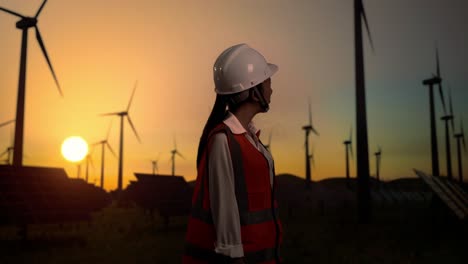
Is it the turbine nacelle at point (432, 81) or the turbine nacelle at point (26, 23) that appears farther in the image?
the turbine nacelle at point (432, 81)

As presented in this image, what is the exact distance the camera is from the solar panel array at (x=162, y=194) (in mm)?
19844

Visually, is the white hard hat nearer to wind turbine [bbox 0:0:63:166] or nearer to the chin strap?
the chin strap

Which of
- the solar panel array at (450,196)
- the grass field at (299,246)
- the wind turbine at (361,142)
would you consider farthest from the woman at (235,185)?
the wind turbine at (361,142)

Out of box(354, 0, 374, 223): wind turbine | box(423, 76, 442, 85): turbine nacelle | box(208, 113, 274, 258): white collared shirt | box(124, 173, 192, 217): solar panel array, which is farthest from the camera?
box(423, 76, 442, 85): turbine nacelle

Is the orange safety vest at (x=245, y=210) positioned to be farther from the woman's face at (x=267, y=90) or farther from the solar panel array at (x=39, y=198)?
the solar panel array at (x=39, y=198)

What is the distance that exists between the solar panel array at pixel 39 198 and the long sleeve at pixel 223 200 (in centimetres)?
1243

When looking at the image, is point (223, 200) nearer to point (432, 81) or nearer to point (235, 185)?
point (235, 185)

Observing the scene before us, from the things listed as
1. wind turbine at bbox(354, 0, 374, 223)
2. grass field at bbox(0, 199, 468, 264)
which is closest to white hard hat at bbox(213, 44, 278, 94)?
grass field at bbox(0, 199, 468, 264)

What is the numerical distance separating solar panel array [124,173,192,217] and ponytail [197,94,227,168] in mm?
17036

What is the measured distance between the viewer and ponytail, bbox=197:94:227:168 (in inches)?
125

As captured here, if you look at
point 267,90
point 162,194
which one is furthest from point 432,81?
point 267,90

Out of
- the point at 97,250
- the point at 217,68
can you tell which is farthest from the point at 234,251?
the point at 97,250

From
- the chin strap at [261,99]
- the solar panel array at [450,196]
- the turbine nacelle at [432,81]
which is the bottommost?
the solar panel array at [450,196]

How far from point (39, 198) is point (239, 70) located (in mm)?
13257
